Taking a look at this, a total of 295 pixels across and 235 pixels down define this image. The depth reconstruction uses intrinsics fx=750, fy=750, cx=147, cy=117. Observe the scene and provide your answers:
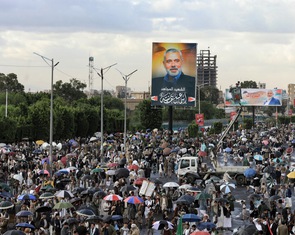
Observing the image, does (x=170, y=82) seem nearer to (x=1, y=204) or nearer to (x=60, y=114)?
(x=60, y=114)

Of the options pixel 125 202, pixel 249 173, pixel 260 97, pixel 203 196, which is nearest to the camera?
pixel 125 202

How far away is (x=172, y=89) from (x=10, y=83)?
76631 millimetres

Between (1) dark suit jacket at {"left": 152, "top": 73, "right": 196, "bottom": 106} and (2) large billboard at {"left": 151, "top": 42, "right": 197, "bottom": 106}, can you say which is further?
(1) dark suit jacket at {"left": 152, "top": 73, "right": 196, "bottom": 106}

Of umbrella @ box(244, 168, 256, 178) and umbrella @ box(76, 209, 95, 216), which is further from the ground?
umbrella @ box(76, 209, 95, 216)

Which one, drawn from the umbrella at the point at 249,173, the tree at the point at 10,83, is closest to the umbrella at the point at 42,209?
the umbrella at the point at 249,173

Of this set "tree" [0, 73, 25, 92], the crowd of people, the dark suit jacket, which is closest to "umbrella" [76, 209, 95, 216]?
the crowd of people

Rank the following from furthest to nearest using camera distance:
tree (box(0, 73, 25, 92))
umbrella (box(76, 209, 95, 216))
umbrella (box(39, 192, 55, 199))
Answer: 1. tree (box(0, 73, 25, 92))
2. umbrella (box(39, 192, 55, 199))
3. umbrella (box(76, 209, 95, 216))

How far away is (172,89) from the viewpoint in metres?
67.6

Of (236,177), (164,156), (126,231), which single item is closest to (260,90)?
(164,156)

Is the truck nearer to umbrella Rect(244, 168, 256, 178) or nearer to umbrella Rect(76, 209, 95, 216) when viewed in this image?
umbrella Rect(244, 168, 256, 178)

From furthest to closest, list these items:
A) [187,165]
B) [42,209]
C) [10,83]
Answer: [10,83] → [187,165] → [42,209]

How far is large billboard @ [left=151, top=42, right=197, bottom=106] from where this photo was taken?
6712 cm

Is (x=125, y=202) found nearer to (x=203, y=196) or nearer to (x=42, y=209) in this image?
(x=203, y=196)

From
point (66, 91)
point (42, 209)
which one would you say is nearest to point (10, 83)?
point (66, 91)
